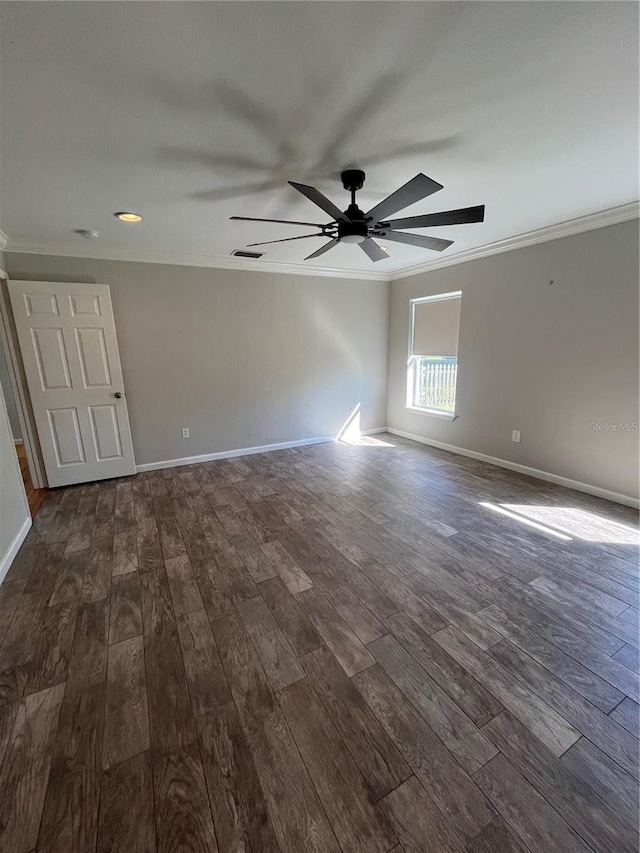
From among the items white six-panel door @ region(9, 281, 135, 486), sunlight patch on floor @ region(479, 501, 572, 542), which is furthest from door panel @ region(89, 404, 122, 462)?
sunlight patch on floor @ region(479, 501, 572, 542)

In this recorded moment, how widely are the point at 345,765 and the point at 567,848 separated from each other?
68 cm

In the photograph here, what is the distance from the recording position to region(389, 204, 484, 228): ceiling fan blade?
6.07 feet

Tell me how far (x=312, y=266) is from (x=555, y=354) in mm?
3039

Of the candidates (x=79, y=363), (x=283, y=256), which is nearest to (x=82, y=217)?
(x=79, y=363)

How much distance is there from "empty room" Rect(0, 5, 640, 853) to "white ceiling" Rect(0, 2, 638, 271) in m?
0.01

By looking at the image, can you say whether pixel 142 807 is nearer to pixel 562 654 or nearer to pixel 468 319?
pixel 562 654

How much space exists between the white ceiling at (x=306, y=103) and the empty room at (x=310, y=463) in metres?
0.01

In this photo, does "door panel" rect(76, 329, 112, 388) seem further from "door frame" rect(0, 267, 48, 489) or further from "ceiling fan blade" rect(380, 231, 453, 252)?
"ceiling fan blade" rect(380, 231, 453, 252)

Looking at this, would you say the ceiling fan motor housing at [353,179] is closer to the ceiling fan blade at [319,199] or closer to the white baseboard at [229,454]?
the ceiling fan blade at [319,199]

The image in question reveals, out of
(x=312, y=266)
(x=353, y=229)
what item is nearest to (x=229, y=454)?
(x=312, y=266)

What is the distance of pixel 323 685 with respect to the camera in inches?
61.2

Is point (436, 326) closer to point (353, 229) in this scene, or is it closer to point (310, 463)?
point (310, 463)

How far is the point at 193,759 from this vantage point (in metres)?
1.28

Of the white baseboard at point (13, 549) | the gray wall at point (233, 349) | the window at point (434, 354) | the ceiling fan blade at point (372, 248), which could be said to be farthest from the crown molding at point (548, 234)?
the white baseboard at point (13, 549)
